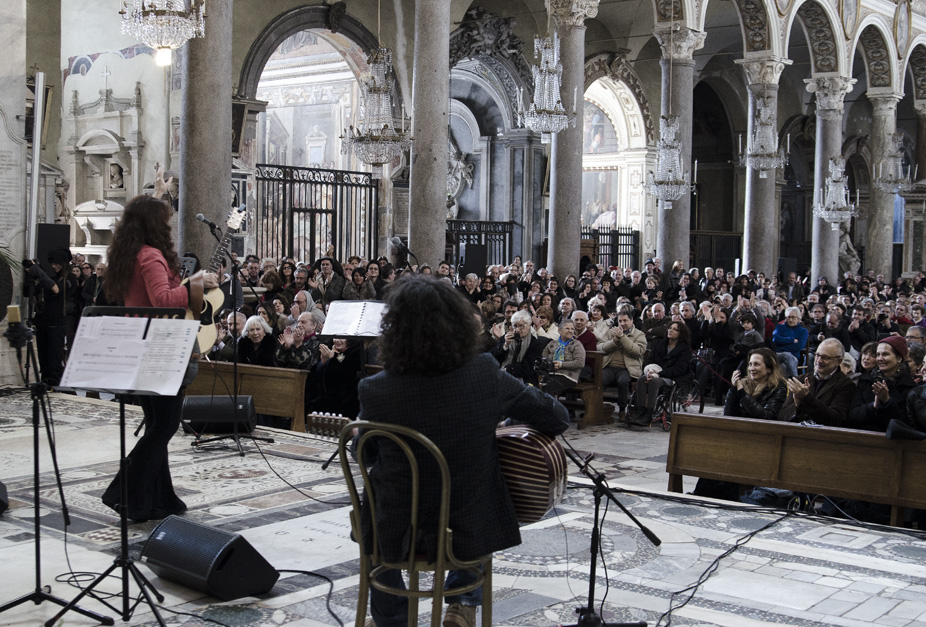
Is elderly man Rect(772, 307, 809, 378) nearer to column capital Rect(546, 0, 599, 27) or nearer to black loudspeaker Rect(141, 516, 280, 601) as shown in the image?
column capital Rect(546, 0, 599, 27)

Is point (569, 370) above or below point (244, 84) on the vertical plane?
below

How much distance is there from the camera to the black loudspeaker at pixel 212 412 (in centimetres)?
747

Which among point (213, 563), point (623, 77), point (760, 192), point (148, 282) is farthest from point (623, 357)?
point (623, 77)

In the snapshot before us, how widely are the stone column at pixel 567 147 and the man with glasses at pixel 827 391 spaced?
8776mm

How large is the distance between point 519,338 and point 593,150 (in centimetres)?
1885

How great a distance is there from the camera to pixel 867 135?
35750 millimetres

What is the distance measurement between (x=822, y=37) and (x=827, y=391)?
20135mm

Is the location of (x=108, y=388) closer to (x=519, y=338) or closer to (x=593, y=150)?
(x=519, y=338)

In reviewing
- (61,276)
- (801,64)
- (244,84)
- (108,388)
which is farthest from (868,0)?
(108,388)

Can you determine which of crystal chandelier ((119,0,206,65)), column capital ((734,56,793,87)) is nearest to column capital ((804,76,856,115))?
column capital ((734,56,793,87))

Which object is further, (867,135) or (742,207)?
(867,135)

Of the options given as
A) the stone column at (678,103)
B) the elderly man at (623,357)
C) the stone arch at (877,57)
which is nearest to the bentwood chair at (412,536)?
the elderly man at (623,357)

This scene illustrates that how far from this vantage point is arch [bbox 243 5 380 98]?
17.2m

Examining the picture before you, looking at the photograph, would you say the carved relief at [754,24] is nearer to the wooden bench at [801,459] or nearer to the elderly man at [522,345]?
the elderly man at [522,345]
